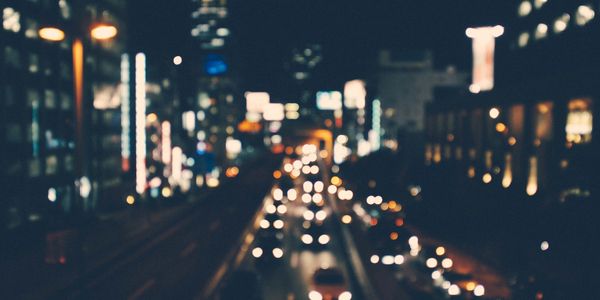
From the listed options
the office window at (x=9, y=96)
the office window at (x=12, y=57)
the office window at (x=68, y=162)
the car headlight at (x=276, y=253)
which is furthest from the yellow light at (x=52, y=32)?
the office window at (x=68, y=162)

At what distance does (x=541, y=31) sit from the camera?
49812mm

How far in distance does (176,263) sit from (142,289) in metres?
5.91

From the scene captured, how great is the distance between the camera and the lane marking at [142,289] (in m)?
23.8

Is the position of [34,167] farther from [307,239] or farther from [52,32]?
[52,32]

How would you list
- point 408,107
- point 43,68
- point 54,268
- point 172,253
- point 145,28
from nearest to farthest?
point 54,268, point 172,253, point 43,68, point 145,28, point 408,107

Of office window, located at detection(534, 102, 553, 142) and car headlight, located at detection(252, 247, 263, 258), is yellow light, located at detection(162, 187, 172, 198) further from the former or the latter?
office window, located at detection(534, 102, 553, 142)

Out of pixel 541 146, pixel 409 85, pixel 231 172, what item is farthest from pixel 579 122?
pixel 409 85

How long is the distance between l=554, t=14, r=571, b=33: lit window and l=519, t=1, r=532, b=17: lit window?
6.18m

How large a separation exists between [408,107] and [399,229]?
7258cm

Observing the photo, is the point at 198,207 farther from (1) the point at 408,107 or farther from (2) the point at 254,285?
(1) the point at 408,107

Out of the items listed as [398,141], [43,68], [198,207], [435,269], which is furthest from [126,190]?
[398,141]

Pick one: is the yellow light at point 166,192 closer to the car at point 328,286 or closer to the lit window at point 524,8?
the car at point 328,286

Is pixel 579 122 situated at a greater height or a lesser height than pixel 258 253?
greater

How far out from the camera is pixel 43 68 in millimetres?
40438
